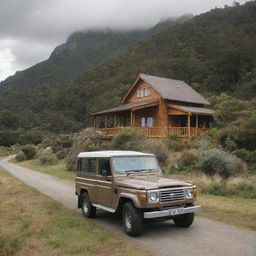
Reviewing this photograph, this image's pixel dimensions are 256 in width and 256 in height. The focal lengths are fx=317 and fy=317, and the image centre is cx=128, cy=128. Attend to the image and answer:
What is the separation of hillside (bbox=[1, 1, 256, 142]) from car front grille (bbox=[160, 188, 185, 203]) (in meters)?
43.5

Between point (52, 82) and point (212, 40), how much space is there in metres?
62.1

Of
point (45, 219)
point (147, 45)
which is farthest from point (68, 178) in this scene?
point (147, 45)

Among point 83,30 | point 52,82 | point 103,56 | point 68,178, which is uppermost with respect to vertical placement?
point 83,30

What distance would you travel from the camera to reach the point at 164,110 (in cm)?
3294

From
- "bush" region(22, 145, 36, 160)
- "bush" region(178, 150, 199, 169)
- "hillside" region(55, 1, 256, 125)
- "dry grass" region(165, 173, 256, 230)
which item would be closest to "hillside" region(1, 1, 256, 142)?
"hillside" region(55, 1, 256, 125)

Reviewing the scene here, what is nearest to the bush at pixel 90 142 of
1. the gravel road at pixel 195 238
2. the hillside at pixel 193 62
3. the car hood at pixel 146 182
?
the car hood at pixel 146 182

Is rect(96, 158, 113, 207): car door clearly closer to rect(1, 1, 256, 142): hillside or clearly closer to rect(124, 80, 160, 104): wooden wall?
rect(124, 80, 160, 104): wooden wall

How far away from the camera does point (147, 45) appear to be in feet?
271

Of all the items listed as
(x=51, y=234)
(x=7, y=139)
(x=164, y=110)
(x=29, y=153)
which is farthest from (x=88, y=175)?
(x=7, y=139)

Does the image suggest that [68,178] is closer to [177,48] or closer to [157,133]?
[157,133]

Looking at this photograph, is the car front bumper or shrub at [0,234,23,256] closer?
shrub at [0,234,23,256]

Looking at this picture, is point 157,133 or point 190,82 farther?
point 190,82

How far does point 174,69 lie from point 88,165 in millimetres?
56899

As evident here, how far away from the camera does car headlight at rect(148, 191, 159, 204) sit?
23.1 ft
